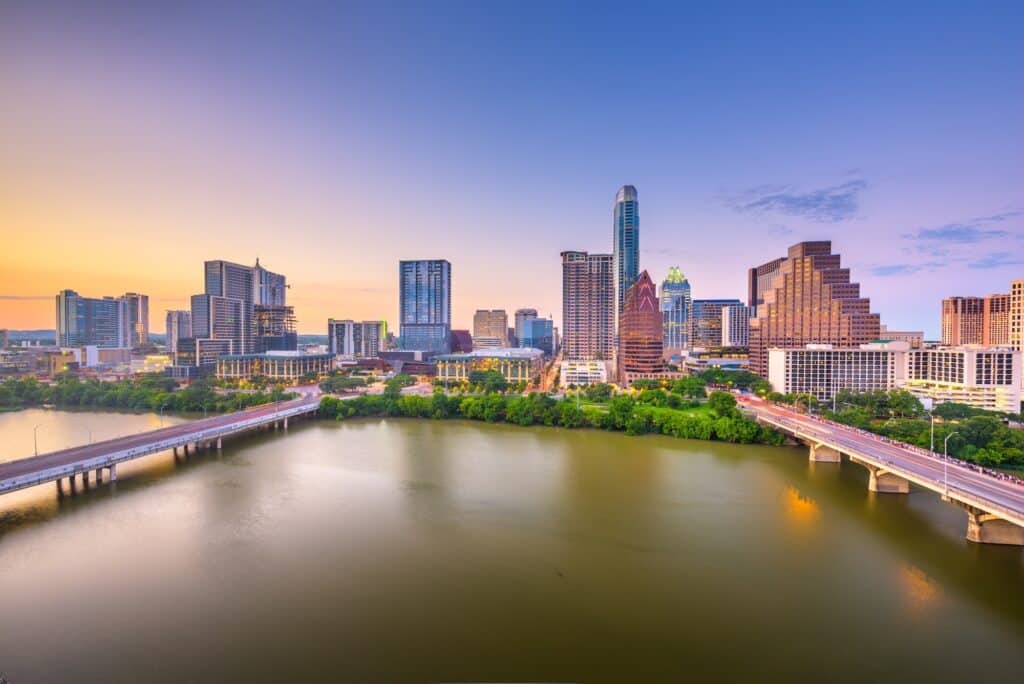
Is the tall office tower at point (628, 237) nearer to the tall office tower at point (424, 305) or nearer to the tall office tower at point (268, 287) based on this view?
the tall office tower at point (424, 305)

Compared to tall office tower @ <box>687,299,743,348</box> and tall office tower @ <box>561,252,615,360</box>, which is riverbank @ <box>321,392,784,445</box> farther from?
tall office tower @ <box>687,299,743,348</box>

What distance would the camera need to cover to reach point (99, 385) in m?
41.2

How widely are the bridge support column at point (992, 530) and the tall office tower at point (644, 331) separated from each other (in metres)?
35.0

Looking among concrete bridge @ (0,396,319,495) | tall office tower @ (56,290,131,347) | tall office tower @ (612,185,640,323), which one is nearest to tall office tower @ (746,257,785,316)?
tall office tower @ (612,185,640,323)

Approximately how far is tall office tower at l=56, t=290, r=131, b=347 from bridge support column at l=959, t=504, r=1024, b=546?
10083 cm

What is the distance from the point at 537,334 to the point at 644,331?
81.5 meters

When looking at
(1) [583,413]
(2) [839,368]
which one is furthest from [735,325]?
(1) [583,413]

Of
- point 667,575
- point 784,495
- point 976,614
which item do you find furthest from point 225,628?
point 784,495

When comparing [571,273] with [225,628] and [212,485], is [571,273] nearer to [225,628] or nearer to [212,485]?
[212,485]

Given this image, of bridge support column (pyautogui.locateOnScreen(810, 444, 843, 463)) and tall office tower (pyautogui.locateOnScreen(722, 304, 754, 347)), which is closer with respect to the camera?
bridge support column (pyautogui.locateOnScreen(810, 444, 843, 463))

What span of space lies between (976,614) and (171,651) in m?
17.0

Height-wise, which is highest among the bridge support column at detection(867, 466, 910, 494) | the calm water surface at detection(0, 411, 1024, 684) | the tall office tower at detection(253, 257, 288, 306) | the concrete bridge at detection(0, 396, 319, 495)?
the tall office tower at detection(253, 257, 288, 306)

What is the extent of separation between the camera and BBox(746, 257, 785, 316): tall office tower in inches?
3278

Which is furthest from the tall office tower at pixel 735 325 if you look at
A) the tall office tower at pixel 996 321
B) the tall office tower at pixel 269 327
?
the tall office tower at pixel 269 327
